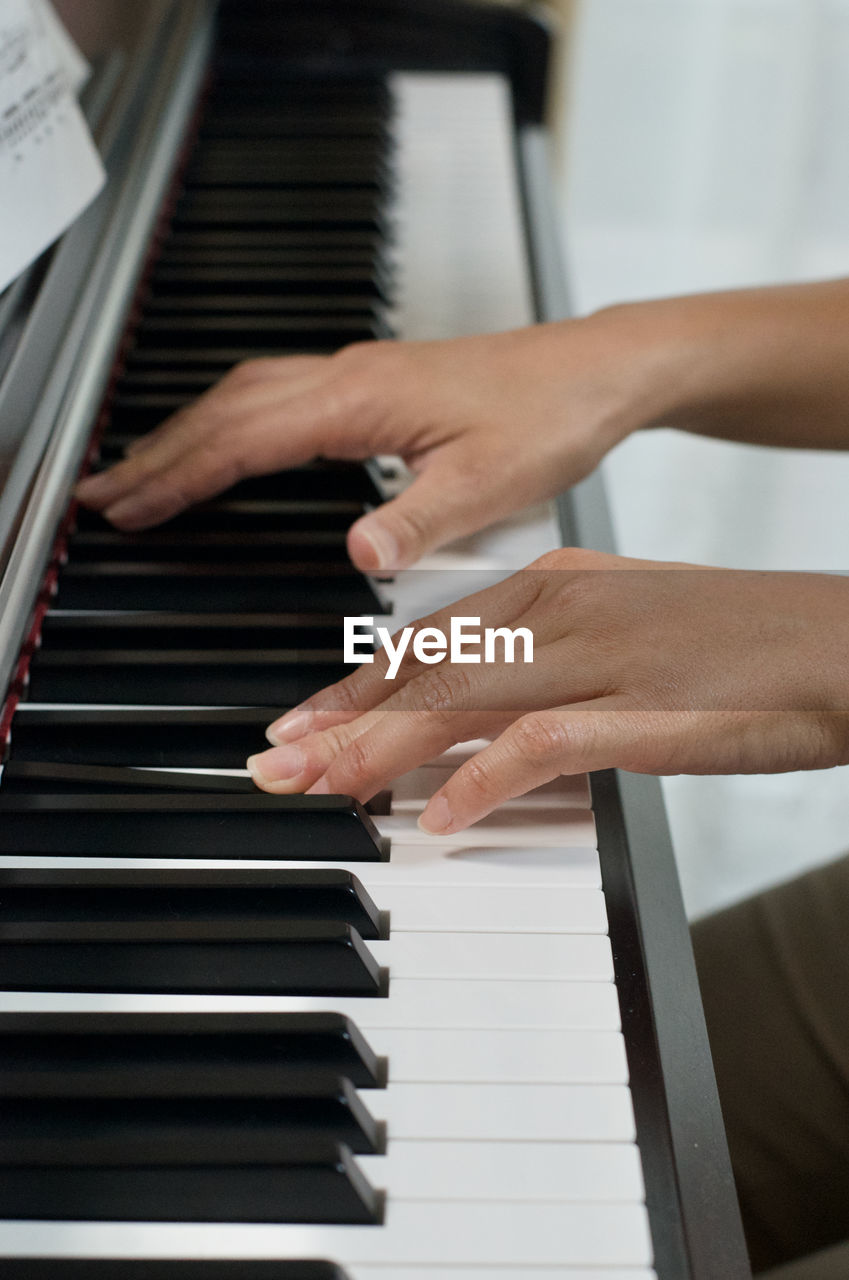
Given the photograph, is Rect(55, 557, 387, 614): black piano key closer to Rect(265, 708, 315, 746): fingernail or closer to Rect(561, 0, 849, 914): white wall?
Rect(265, 708, 315, 746): fingernail

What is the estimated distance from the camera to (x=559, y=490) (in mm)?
1039

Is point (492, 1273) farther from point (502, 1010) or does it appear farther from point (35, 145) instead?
point (35, 145)

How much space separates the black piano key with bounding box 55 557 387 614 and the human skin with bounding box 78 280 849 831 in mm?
36

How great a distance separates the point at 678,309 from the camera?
1.13 meters

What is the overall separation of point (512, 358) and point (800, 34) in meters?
1.81

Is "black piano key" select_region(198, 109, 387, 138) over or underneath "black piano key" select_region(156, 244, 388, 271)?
over

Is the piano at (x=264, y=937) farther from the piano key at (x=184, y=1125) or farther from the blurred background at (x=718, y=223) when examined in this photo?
the blurred background at (x=718, y=223)

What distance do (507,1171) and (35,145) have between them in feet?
2.87

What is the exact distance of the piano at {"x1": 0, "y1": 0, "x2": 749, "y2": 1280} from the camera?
0.56m

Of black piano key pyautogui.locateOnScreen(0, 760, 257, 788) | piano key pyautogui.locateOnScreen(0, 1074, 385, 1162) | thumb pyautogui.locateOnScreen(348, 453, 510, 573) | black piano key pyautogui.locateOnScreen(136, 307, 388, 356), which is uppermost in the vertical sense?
black piano key pyautogui.locateOnScreen(136, 307, 388, 356)

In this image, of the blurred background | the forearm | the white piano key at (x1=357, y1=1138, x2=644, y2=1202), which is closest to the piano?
the white piano key at (x1=357, y1=1138, x2=644, y2=1202)

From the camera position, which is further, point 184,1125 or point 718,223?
point 718,223

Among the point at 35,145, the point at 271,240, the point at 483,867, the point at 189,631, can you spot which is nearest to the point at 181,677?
the point at 189,631

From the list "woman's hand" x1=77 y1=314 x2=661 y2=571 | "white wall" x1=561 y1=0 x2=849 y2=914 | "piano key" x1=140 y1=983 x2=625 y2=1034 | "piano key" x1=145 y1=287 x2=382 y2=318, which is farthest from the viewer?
"white wall" x1=561 y1=0 x2=849 y2=914
